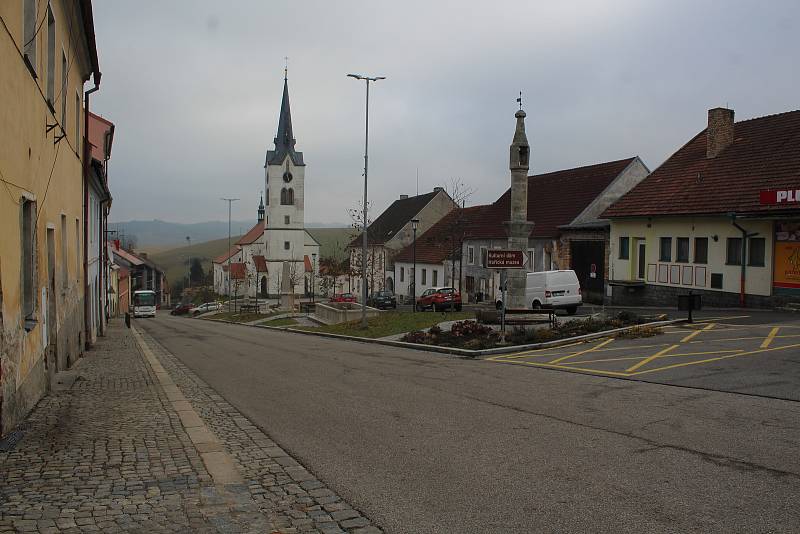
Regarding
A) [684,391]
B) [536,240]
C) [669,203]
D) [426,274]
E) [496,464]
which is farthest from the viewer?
[426,274]

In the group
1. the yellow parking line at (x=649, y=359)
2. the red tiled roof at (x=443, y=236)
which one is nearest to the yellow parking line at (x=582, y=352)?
the yellow parking line at (x=649, y=359)

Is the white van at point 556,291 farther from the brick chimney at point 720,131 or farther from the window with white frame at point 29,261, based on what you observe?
the window with white frame at point 29,261

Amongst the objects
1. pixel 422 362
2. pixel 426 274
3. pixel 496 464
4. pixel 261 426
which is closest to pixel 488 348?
pixel 422 362

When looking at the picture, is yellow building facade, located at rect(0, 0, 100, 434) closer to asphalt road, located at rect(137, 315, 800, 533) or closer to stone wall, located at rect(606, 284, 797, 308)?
asphalt road, located at rect(137, 315, 800, 533)

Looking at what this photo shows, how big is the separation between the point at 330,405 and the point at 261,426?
160 cm

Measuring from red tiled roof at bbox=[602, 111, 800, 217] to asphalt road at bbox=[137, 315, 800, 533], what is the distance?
722 inches

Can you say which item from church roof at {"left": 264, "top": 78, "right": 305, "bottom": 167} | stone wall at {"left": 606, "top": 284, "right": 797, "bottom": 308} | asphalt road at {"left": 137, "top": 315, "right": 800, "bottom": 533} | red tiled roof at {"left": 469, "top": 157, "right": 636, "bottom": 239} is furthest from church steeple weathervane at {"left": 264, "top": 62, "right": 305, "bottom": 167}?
asphalt road at {"left": 137, "top": 315, "right": 800, "bottom": 533}

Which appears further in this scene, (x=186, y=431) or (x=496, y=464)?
(x=186, y=431)

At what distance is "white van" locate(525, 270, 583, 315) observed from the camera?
2936 centimetres

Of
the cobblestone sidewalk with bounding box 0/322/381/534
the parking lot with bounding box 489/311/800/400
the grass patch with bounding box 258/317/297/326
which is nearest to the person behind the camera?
the cobblestone sidewalk with bounding box 0/322/381/534

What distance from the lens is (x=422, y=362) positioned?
17172 millimetres

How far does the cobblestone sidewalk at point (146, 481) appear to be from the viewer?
5473mm

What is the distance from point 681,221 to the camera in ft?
104

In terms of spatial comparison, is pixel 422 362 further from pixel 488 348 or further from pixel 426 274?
pixel 426 274
